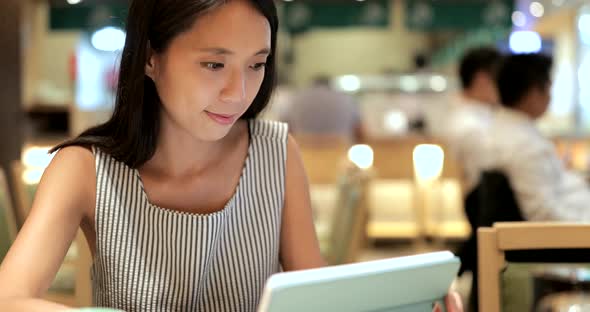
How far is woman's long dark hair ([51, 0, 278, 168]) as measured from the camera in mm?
1257

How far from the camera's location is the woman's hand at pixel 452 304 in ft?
2.79

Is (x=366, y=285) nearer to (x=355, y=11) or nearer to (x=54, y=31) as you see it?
(x=355, y=11)

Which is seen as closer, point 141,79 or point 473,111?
point 141,79

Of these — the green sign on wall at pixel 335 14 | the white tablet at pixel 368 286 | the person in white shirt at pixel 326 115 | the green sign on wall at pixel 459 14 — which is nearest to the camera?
the white tablet at pixel 368 286

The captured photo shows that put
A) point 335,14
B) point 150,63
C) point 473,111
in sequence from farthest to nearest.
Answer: point 335,14
point 473,111
point 150,63

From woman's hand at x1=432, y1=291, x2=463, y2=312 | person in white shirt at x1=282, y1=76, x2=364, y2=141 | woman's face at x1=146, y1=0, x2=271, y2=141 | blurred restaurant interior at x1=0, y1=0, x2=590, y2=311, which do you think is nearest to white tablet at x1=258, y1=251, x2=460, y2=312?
woman's hand at x1=432, y1=291, x2=463, y2=312

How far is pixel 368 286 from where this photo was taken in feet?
2.48

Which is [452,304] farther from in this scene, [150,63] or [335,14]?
[335,14]

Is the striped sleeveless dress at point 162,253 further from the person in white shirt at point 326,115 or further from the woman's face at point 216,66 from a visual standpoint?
the person in white shirt at point 326,115

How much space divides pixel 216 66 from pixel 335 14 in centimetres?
888

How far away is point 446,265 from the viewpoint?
0.81 m

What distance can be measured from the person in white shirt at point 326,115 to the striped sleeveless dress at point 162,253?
6.47 metres

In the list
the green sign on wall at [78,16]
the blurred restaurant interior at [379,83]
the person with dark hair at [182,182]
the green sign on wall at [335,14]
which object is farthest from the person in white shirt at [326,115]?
the person with dark hair at [182,182]

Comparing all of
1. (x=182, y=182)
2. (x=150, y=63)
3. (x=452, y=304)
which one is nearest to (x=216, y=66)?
(x=150, y=63)
